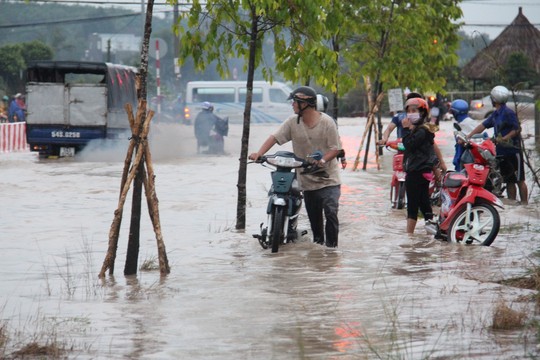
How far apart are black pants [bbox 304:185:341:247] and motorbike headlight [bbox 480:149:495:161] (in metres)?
1.62

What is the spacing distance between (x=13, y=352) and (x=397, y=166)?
9736 millimetres

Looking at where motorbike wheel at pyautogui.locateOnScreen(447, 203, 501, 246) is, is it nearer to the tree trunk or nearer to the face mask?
the face mask

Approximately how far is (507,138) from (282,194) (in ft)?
18.9

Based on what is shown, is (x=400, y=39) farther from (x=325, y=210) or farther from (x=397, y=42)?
(x=325, y=210)

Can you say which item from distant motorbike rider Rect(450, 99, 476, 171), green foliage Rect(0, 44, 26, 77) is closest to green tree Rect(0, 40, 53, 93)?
green foliage Rect(0, 44, 26, 77)

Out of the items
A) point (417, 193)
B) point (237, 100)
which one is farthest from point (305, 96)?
point (237, 100)

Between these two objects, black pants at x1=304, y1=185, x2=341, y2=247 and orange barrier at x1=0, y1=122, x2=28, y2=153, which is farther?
orange barrier at x1=0, y1=122, x2=28, y2=153

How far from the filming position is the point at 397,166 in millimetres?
16250

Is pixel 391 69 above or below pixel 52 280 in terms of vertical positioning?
above

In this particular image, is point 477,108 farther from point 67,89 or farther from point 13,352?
point 13,352

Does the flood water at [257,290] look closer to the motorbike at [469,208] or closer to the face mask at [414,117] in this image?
the motorbike at [469,208]

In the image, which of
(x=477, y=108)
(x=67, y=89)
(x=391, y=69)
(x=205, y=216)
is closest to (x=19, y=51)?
(x=477, y=108)

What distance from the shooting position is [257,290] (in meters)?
9.76

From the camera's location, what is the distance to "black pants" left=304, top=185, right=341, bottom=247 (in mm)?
12031
